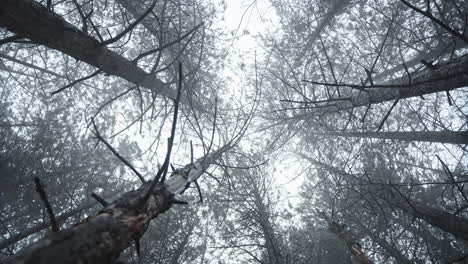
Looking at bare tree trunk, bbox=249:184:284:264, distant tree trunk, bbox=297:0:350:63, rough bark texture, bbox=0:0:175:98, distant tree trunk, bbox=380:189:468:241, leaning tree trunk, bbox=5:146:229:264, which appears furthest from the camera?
distant tree trunk, bbox=297:0:350:63

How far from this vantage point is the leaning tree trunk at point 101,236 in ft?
2.89

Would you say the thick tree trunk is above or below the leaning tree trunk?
above

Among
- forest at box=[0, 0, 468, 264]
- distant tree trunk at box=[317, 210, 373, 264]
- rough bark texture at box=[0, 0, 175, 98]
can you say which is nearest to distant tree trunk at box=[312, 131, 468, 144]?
forest at box=[0, 0, 468, 264]

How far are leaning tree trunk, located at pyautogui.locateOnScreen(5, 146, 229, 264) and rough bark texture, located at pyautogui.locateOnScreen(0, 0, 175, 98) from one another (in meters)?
1.45

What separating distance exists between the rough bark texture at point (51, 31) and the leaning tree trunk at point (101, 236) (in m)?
1.45

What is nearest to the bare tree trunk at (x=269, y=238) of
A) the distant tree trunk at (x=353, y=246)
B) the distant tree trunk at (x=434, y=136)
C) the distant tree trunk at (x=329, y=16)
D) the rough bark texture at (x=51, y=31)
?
the distant tree trunk at (x=353, y=246)

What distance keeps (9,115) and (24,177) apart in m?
3.42

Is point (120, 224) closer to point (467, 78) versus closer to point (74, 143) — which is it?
point (467, 78)

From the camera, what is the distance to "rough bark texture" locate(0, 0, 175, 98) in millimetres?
1812

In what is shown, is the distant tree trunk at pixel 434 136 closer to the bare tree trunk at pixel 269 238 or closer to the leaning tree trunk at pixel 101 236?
the bare tree trunk at pixel 269 238

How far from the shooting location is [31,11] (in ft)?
6.16

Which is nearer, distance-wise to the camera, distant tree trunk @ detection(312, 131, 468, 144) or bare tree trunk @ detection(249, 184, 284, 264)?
bare tree trunk @ detection(249, 184, 284, 264)

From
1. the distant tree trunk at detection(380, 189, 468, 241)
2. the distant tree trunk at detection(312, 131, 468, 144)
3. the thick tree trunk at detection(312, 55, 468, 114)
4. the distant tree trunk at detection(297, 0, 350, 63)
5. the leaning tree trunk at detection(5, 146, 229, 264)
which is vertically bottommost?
the leaning tree trunk at detection(5, 146, 229, 264)

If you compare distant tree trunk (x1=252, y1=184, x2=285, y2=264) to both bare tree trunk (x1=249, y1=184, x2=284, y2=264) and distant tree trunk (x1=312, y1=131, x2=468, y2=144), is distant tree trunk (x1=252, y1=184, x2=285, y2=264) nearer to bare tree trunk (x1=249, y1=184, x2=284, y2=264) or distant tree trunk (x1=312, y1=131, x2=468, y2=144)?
bare tree trunk (x1=249, y1=184, x2=284, y2=264)
